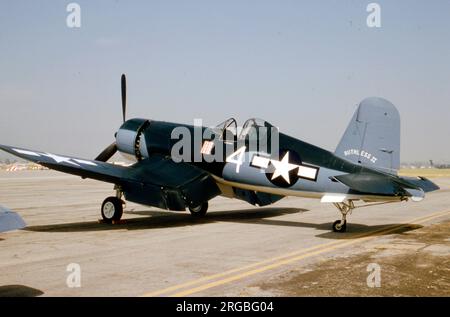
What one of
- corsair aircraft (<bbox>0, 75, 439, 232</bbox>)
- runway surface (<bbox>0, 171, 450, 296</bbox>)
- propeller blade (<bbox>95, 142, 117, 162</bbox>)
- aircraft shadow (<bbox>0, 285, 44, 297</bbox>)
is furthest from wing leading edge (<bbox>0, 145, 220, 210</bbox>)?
aircraft shadow (<bbox>0, 285, 44, 297</bbox>)

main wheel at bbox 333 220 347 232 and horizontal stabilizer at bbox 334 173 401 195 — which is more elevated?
horizontal stabilizer at bbox 334 173 401 195

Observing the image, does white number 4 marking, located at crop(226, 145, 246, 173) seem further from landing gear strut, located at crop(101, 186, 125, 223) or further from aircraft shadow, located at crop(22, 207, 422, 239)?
landing gear strut, located at crop(101, 186, 125, 223)

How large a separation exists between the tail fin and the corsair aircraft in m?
0.02

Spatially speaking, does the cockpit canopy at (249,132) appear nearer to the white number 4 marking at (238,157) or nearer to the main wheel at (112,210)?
the white number 4 marking at (238,157)

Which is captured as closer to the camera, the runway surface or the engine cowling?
the runway surface

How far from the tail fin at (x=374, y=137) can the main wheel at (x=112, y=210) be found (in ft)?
18.9

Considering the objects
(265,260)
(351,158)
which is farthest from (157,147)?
→ (265,260)

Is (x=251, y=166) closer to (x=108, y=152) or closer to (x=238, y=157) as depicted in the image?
(x=238, y=157)

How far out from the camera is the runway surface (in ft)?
18.7

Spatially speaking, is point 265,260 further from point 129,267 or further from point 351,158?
point 351,158

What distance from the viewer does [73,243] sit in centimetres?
918

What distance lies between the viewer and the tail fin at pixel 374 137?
10156mm

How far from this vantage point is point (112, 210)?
12305 millimetres

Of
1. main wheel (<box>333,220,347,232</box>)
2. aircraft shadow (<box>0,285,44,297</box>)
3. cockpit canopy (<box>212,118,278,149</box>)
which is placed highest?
cockpit canopy (<box>212,118,278,149</box>)
